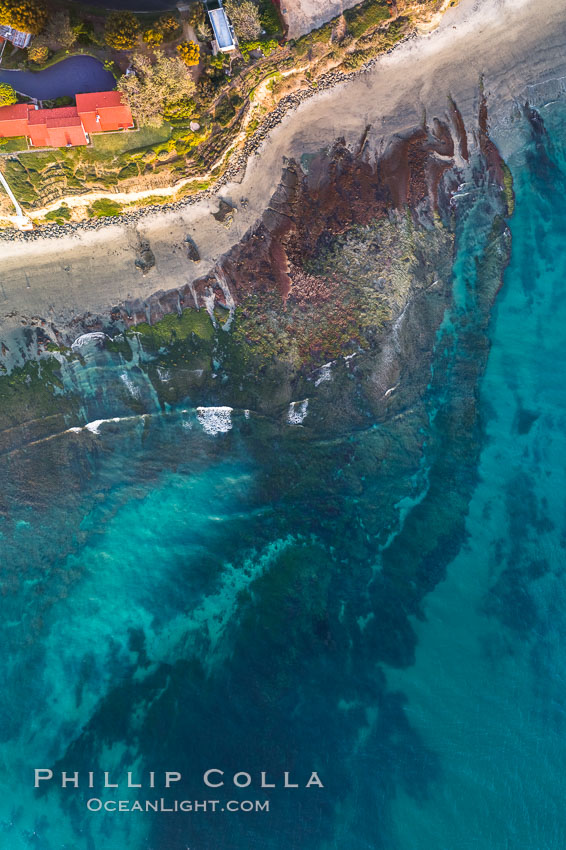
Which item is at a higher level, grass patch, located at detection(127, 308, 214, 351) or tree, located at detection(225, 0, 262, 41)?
tree, located at detection(225, 0, 262, 41)

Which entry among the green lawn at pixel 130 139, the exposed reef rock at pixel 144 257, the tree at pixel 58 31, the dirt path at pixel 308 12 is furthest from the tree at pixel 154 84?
the dirt path at pixel 308 12

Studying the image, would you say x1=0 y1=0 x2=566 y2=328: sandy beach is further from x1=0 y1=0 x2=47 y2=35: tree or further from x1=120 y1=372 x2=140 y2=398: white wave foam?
Answer: x1=0 y1=0 x2=47 y2=35: tree

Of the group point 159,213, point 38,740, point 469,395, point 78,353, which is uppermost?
point 159,213

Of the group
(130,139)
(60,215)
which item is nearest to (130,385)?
(60,215)

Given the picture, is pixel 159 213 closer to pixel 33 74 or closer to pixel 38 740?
pixel 33 74

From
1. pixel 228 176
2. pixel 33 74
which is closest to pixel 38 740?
pixel 228 176

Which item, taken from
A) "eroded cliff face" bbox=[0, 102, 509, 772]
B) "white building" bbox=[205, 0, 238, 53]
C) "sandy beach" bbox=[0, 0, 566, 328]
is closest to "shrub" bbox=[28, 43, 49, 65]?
"sandy beach" bbox=[0, 0, 566, 328]
